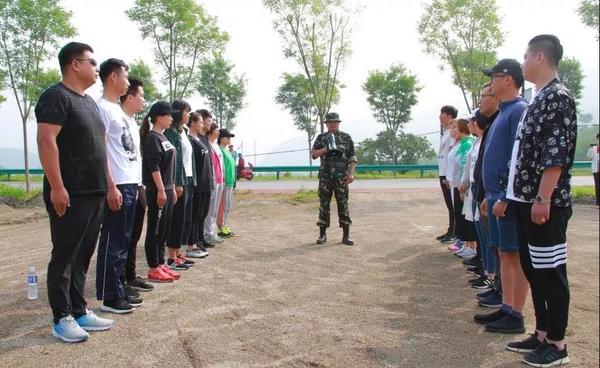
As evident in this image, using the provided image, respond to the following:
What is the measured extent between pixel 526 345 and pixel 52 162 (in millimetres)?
3521

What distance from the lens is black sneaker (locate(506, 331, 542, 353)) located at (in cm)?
322

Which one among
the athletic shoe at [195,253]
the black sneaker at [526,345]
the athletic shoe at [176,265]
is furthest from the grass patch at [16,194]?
the black sneaker at [526,345]

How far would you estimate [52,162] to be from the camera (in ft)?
10.5

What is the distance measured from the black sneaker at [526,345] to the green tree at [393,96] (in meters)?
27.0

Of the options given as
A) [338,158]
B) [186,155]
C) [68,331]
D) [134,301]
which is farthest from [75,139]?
[338,158]

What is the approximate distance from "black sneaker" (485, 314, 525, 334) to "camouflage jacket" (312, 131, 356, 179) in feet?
13.8

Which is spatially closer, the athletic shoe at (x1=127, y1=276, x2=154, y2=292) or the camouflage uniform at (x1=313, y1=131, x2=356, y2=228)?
the athletic shoe at (x1=127, y1=276, x2=154, y2=292)

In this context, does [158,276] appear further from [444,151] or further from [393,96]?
[393,96]

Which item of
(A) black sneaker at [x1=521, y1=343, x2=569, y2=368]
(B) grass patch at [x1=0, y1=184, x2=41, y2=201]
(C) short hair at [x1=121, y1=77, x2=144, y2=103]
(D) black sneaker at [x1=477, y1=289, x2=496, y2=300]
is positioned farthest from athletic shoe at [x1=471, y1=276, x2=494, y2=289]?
(B) grass patch at [x1=0, y1=184, x2=41, y2=201]

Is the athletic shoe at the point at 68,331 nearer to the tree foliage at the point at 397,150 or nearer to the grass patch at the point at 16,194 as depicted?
the grass patch at the point at 16,194

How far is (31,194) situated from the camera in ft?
51.0

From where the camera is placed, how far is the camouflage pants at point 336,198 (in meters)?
7.60

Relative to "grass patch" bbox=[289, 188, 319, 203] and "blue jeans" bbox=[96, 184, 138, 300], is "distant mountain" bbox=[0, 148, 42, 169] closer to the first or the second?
"blue jeans" bbox=[96, 184, 138, 300]

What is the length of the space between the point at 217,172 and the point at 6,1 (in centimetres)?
1246
